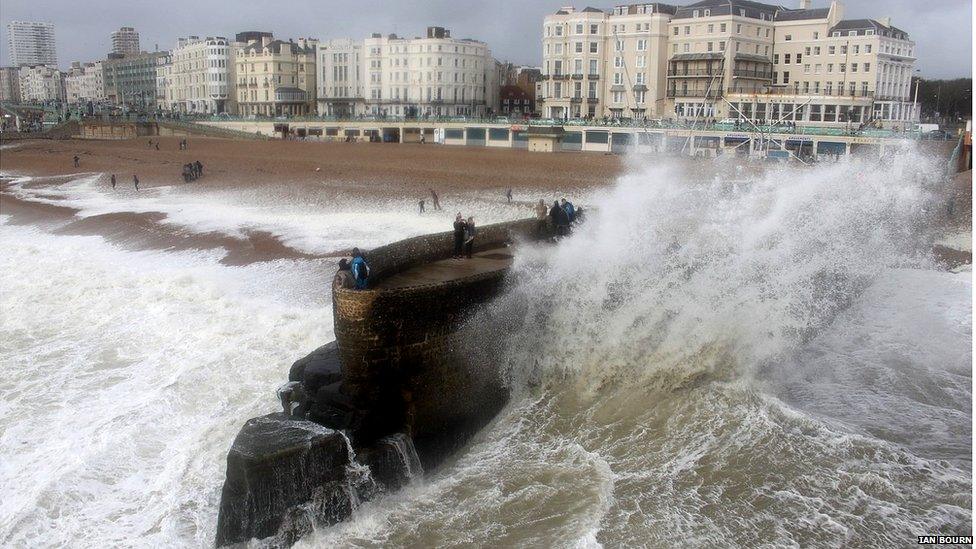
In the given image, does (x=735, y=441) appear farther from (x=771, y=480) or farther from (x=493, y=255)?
(x=493, y=255)

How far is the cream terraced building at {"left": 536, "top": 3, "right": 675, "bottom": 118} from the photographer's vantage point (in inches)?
2694

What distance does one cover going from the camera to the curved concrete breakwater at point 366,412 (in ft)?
32.3

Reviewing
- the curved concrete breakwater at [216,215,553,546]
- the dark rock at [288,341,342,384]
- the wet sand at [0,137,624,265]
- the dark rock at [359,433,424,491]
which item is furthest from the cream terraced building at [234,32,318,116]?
the dark rock at [359,433,424,491]

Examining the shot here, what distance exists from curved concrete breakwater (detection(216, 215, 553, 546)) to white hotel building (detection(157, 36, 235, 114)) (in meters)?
97.3

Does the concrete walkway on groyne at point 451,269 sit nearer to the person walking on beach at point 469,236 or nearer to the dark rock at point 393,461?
the person walking on beach at point 469,236

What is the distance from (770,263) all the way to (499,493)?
787 centimetres

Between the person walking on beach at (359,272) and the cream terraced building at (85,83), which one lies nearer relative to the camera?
the person walking on beach at (359,272)

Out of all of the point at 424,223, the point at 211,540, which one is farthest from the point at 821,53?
the point at 211,540

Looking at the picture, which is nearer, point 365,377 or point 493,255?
point 365,377

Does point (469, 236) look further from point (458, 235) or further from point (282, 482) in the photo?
point (282, 482)

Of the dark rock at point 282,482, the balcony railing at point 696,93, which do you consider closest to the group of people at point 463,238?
the dark rock at point 282,482

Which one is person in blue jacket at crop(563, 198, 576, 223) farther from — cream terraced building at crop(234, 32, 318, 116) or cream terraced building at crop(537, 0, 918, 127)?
cream terraced building at crop(234, 32, 318, 116)

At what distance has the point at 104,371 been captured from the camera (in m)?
15.2

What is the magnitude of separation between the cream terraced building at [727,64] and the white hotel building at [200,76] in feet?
160
